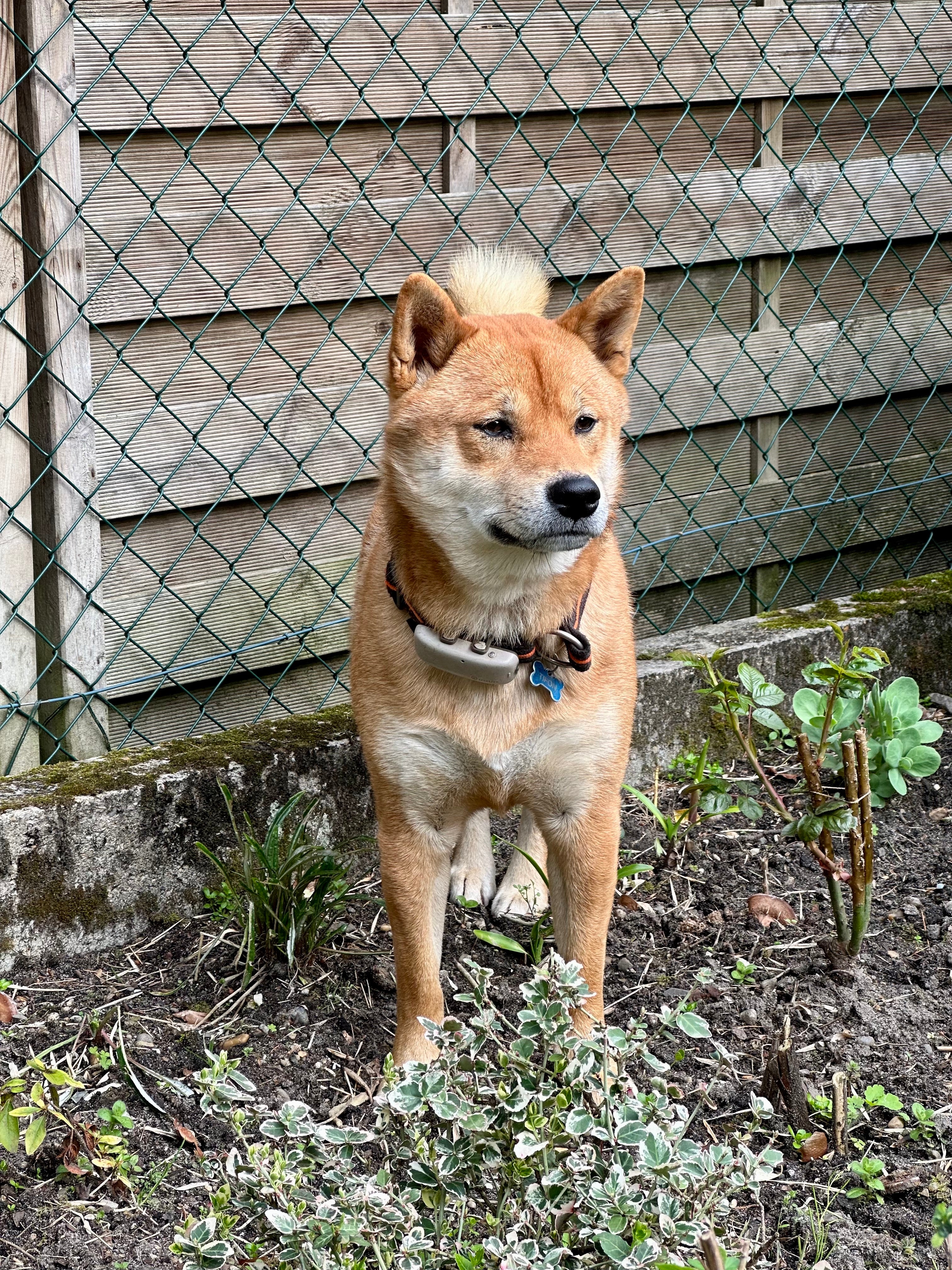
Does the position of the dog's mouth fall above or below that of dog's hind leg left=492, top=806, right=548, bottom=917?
above

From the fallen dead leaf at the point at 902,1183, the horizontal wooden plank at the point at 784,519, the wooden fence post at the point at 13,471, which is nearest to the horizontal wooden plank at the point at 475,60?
the wooden fence post at the point at 13,471

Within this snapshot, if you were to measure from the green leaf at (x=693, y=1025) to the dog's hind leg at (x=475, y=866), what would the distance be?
1.30 meters

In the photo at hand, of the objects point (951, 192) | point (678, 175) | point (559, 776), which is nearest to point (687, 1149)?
point (559, 776)

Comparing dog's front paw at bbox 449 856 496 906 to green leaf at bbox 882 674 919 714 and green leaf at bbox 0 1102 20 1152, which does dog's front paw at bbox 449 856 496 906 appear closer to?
green leaf at bbox 882 674 919 714

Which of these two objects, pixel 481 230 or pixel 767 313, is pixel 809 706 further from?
pixel 767 313

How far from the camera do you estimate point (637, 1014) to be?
2.73 meters

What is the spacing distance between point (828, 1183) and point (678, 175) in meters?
Answer: 2.97

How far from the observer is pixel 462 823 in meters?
2.62

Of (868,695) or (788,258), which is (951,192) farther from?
(868,695)

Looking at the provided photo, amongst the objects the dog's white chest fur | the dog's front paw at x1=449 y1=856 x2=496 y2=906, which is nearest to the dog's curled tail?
the dog's white chest fur

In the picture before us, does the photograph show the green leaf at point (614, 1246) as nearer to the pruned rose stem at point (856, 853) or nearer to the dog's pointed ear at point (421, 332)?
the pruned rose stem at point (856, 853)

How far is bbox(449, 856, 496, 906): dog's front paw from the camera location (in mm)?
3209

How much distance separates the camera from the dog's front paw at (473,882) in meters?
3.21

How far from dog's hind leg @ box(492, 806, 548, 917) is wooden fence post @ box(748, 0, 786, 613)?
5.32ft
